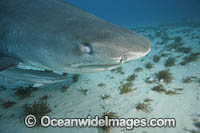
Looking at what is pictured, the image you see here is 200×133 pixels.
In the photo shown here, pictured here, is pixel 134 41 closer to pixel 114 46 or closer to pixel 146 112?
pixel 114 46

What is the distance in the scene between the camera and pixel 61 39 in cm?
156

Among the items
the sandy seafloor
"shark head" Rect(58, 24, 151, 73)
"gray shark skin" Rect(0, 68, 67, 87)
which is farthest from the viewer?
"gray shark skin" Rect(0, 68, 67, 87)

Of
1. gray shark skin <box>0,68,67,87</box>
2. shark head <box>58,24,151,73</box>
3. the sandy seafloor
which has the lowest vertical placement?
the sandy seafloor

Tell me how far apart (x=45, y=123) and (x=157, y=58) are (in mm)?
6221

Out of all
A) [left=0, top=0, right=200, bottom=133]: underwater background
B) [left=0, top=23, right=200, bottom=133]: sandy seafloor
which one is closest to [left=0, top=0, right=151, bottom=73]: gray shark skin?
[left=0, top=0, right=200, bottom=133]: underwater background

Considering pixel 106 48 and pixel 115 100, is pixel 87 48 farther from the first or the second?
pixel 115 100

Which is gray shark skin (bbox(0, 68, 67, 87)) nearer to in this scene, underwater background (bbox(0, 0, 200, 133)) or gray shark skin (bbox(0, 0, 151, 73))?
underwater background (bbox(0, 0, 200, 133))

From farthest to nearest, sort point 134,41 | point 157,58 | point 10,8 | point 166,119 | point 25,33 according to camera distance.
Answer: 1. point 157,58
2. point 166,119
3. point 10,8
4. point 25,33
5. point 134,41

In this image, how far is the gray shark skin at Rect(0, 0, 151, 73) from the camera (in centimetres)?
140

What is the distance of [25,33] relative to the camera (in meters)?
1.81

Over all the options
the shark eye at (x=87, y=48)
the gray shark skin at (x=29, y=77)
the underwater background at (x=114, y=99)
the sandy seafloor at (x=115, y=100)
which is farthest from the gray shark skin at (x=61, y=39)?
the sandy seafloor at (x=115, y=100)

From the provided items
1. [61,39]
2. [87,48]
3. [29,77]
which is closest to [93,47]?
[87,48]

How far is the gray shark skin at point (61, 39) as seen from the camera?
4.59 ft

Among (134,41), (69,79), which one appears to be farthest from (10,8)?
(69,79)
